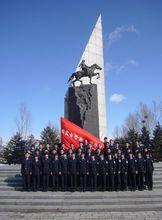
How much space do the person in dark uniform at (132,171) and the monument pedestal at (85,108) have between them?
13.6 feet

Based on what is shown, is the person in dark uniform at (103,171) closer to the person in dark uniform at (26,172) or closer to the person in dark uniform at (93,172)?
the person in dark uniform at (93,172)

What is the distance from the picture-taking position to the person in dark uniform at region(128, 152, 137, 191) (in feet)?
32.2

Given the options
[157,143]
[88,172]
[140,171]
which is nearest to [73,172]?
[88,172]

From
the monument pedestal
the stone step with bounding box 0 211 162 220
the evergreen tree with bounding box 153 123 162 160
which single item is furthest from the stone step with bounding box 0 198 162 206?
the evergreen tree with bounding box 153 123 162 160

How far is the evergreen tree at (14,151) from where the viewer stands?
19.2 m

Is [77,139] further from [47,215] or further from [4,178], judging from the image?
[47,215]

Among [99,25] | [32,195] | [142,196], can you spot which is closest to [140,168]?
[142,196]

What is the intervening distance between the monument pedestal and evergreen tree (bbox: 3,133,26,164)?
6.35m

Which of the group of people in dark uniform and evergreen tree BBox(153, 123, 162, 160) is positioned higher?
evergreen tree BBox(153, 123, 162, 160)

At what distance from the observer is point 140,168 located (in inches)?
387

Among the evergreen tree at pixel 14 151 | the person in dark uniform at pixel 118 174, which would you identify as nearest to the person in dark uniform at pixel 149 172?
the person in dark uniform at pixel 118 174

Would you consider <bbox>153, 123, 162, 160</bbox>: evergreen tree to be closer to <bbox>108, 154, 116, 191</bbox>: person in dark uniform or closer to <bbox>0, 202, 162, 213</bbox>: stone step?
<bbox>108, 154, 116, 191</bbox>: person in dark uniform

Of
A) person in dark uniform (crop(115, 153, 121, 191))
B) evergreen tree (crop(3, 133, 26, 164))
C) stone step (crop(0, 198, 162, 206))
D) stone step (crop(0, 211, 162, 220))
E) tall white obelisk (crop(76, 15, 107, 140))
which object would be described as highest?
tall white obelisk (crop(76, 15, 107, 140))

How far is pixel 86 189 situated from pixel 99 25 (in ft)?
53.4
